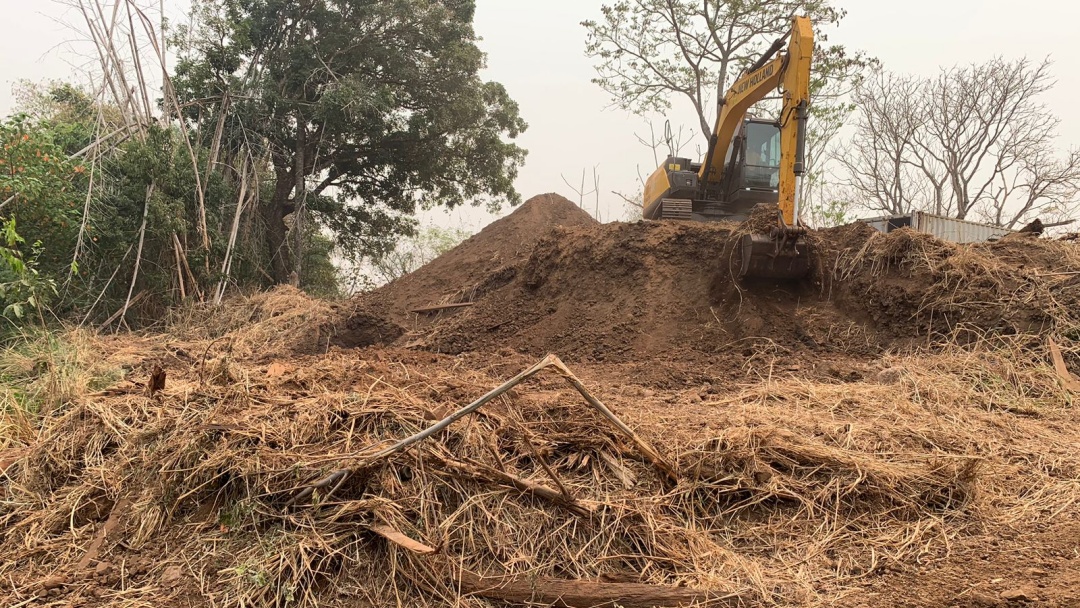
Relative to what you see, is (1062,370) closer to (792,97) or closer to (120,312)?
(792,97)

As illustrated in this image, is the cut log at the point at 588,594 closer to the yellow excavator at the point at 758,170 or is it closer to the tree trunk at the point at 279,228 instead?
the yellow excavator at the point at 758,170

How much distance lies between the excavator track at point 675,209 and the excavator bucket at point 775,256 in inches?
86.5

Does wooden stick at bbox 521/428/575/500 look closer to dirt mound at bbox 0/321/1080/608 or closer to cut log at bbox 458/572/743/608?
dirt mound at bbox 0/321/1080/608

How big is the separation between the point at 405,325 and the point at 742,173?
542 cm

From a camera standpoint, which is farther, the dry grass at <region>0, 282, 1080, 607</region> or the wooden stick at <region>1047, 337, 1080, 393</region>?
the wooden stick at <region>1047, 337, 1080, 393</region>

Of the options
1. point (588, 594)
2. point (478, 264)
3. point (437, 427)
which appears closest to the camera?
point (588, 594)

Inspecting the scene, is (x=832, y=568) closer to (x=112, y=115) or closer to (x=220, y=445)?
(x=220, y=445)

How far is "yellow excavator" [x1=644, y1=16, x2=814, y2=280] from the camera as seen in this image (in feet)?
20.6

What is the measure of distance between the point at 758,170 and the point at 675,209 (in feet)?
4.43

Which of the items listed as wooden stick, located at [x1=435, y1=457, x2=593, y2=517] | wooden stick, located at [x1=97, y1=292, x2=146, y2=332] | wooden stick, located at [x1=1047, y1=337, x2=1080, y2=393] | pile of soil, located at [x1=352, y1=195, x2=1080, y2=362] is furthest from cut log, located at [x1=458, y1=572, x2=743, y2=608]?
wooden stick, located at [x1=97, y1=292, x2=146, y2=332]

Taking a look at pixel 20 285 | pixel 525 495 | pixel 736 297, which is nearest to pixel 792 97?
pixel 736 297

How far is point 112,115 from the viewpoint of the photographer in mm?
8547

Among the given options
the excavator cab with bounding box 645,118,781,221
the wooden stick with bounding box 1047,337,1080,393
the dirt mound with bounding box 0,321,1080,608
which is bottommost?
the dirt mound with bounding box 0,321,1080,608

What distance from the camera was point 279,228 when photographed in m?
13.5
